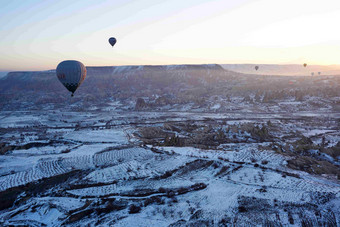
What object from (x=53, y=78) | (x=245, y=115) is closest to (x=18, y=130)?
(x=245, y=115)

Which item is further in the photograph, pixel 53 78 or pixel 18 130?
pixel 53 78

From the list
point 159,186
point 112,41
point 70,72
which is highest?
point 112,41

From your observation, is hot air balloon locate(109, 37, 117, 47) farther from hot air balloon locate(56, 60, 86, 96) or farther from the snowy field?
the snowy field

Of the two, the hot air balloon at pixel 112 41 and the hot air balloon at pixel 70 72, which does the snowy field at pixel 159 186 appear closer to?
the hot air balloon at pixel 70 72

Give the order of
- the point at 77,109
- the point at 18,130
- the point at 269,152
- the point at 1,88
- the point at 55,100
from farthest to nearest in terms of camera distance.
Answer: the point at 1,88 < the point at 55,100 < the point at 77,109 < the point at 18,130 < the point at 269,152

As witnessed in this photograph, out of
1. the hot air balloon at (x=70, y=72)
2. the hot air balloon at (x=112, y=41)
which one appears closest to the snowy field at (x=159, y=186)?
the hot air balloon at (x=70, y=72)

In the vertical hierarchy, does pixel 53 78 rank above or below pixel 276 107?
above

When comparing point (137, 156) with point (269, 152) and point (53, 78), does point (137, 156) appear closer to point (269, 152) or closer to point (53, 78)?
point (269, 152)

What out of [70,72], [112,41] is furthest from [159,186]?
[112,41]

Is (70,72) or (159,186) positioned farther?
(70,72)

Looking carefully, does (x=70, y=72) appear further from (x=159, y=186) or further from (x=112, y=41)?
(x=112, y=41)

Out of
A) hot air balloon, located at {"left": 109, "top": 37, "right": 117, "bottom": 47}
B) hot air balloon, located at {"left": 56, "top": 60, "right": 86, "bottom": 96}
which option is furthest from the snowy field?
hot air balloon, located at {"left": 109, "top": 37, "right": 117, "bottom": 47}
